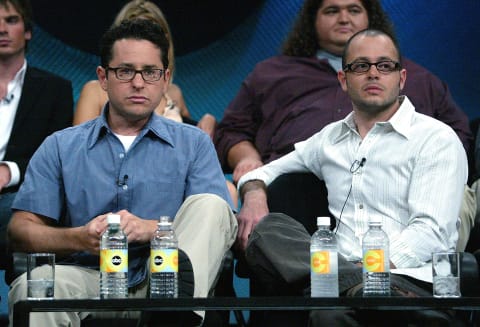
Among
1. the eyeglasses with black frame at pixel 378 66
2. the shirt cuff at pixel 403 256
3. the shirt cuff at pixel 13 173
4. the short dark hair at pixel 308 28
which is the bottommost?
the shirt cuff at pixel 403 256

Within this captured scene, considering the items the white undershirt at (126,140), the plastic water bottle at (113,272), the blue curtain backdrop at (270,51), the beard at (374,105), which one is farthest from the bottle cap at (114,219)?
the blue curtain backdrop at (270,51)

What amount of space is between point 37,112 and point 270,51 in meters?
1.32

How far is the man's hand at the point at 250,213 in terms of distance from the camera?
3316mm

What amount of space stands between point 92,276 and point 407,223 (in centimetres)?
94

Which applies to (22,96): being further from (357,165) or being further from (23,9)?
(357,165)

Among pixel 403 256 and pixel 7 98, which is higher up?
pixel 7 98

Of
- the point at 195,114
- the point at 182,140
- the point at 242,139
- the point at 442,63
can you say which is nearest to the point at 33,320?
the point at 182,140

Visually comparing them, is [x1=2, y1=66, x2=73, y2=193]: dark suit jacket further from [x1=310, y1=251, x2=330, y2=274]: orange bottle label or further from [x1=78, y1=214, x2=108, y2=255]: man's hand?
[x1=310, y1=251, x2=330, y2=274]: orange bottle label

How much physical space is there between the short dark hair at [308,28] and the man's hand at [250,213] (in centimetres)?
103

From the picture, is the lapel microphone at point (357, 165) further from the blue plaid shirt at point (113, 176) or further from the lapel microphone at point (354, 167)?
the blue plaid shirt at point (113, 176)

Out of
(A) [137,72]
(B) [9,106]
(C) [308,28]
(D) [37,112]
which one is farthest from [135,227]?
(C) [308,28]

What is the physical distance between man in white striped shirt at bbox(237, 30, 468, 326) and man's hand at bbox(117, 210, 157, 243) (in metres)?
0.33

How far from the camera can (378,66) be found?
3.37m

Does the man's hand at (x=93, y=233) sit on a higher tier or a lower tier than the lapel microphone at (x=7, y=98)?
lower
